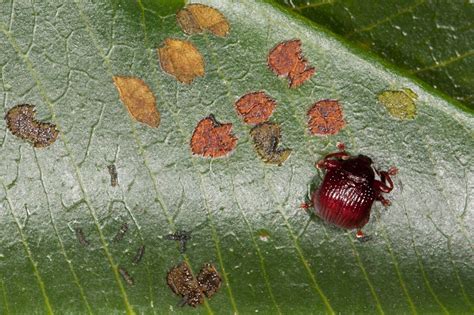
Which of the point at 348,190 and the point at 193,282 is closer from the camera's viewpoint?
the point at 193,282

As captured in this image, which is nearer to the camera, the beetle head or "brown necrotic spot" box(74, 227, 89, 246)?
"brown necrotic spot" box(74, 227, 89, 246)

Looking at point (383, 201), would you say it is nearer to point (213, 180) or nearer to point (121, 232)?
point (213, 180)

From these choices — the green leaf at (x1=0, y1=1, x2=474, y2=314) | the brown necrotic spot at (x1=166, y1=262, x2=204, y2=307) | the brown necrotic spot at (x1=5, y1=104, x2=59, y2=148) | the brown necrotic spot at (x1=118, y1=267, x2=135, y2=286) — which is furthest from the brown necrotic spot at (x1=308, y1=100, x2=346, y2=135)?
the brown necrotic spot at (x1=5, y1=104, x2=59, y2=148)

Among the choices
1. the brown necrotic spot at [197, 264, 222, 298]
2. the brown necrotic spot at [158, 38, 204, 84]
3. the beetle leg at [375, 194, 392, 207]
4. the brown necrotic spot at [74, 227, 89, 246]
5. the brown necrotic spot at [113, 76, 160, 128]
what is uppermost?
the brown necrotic spot at [158, 38, 204, 84]

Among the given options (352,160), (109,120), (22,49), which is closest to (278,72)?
(352,160)

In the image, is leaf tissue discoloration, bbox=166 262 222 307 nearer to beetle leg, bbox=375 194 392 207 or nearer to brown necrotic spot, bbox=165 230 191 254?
brown necrotic spot, bbox=165 230 191 254

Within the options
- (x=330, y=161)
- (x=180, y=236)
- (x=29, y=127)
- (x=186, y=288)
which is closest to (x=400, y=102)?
(x=330, y=161)
